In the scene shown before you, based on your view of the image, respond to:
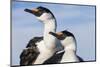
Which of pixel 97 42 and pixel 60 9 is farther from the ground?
pixel 60 9

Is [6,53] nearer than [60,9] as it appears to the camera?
Yes

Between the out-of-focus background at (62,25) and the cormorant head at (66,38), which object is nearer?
the out-of-focus background at (62,25)

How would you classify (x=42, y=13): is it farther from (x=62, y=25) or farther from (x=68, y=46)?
(x=68, y=46)

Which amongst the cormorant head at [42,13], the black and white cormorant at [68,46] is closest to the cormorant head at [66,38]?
the black and white cormorant at [68,46]

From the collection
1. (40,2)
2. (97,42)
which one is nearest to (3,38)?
(40,2)

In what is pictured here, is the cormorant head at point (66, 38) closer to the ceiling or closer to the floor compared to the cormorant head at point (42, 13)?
closer to the floor

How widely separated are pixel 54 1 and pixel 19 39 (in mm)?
630

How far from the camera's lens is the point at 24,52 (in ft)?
8.63

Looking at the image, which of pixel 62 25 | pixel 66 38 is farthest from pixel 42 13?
pixel 66 38

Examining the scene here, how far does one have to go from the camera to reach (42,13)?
8.95ft

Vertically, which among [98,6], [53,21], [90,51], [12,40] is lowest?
[90,51]

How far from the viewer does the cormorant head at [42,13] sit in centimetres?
270

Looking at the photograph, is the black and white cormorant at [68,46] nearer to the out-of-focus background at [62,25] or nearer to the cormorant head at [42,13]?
the out-of-focus background at [62,25]

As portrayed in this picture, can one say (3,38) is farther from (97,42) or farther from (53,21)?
(97,42)
